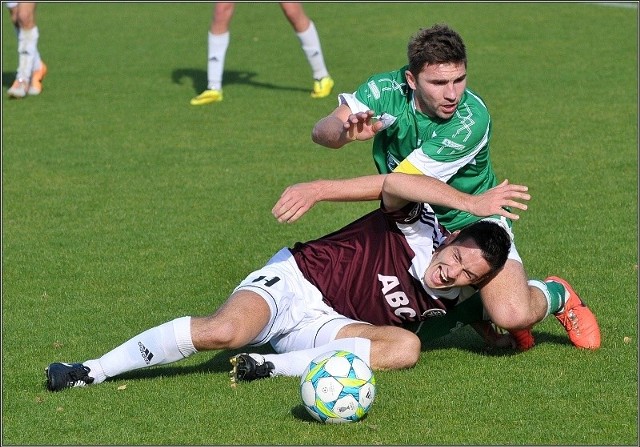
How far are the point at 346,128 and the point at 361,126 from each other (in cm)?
10

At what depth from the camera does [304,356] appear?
7078 millimetres

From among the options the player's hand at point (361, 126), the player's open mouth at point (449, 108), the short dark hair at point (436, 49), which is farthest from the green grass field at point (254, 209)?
the short dark hair at point (436, 49)

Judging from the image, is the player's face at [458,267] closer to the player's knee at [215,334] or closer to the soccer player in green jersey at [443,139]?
the soccer player in green jersey at [443,139]

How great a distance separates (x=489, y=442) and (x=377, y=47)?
14.8 meters

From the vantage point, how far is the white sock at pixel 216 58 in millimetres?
16469

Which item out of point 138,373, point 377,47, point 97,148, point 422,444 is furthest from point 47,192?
point 377,47

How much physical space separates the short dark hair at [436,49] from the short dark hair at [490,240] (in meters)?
1.09

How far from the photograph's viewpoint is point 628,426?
605 cm

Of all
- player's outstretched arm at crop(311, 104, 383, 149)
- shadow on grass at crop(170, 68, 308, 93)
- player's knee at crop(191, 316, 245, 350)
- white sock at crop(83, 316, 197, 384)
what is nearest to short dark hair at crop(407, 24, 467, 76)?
player's outstretched arm at crop(311, 104, 383, 149)

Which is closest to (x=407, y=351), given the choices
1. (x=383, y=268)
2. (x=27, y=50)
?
(x=383, y=268)

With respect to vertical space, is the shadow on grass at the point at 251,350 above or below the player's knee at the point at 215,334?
below

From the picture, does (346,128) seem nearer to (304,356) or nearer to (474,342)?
(304,356)

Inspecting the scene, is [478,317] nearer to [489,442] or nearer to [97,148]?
[489,442]

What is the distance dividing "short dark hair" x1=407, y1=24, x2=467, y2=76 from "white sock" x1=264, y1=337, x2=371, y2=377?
181 centimetres
